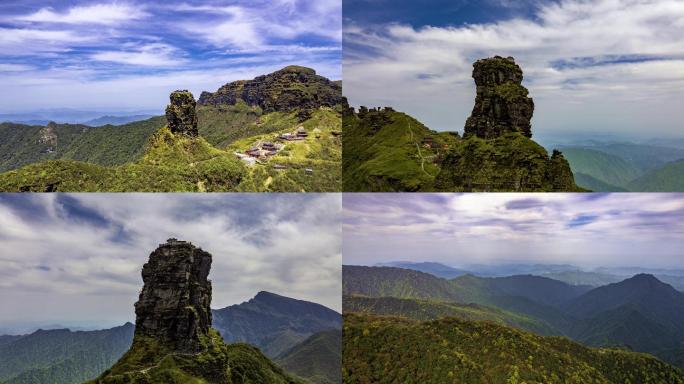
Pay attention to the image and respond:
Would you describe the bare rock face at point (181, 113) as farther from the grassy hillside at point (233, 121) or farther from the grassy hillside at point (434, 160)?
the grassy hillside at point (233, 121)

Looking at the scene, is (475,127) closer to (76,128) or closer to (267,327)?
(267,327)

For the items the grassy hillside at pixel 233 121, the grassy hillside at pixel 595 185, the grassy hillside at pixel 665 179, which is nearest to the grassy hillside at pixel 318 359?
the grassy hillside at pixel 233 121

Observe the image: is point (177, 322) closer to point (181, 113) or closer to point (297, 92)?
Result: point (181, 113)

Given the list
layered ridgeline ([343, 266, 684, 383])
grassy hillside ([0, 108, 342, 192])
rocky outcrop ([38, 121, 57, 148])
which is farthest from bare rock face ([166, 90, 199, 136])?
rocky outcrop ([38, 121, 57, 148])

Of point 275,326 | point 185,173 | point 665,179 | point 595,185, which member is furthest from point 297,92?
point 595,185

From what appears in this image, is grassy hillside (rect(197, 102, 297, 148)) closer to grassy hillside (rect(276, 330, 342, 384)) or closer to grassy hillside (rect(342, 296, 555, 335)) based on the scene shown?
grassy hillside (rect(276, 330, 342, 384))

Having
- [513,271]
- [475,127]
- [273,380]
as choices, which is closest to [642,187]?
[475,127]
